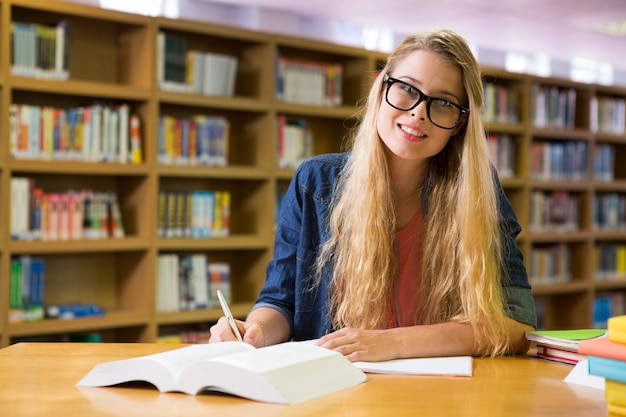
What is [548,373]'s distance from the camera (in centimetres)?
147

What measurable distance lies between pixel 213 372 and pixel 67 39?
2989 millimetres

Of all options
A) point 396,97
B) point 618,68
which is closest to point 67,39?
point 396,97

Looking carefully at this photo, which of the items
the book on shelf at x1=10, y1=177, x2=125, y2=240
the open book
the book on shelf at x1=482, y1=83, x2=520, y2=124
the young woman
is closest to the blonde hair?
the young woman

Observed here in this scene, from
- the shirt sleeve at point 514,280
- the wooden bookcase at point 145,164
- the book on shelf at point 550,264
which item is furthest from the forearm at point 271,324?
the book on shelf at point 550,264

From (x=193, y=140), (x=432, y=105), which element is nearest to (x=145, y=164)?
(x=193, y=140)

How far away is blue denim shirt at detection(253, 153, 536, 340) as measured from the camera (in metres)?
1.86

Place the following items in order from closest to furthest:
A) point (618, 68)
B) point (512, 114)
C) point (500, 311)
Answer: point (500, 311), point (512, 114), point (618, 68)

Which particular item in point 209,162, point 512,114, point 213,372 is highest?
point 512,114

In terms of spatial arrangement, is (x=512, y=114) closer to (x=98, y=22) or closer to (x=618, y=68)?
(x=98, y=22)

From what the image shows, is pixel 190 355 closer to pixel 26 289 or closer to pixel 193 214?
pixel 26 289

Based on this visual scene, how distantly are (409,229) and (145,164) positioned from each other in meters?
2.39

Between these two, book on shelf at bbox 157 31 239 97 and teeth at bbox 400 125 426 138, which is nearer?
teeth at bbox 400 125 426 138

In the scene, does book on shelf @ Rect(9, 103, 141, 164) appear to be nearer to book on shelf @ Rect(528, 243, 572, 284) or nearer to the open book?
the open book

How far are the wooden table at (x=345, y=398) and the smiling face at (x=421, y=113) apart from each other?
1.72ft
